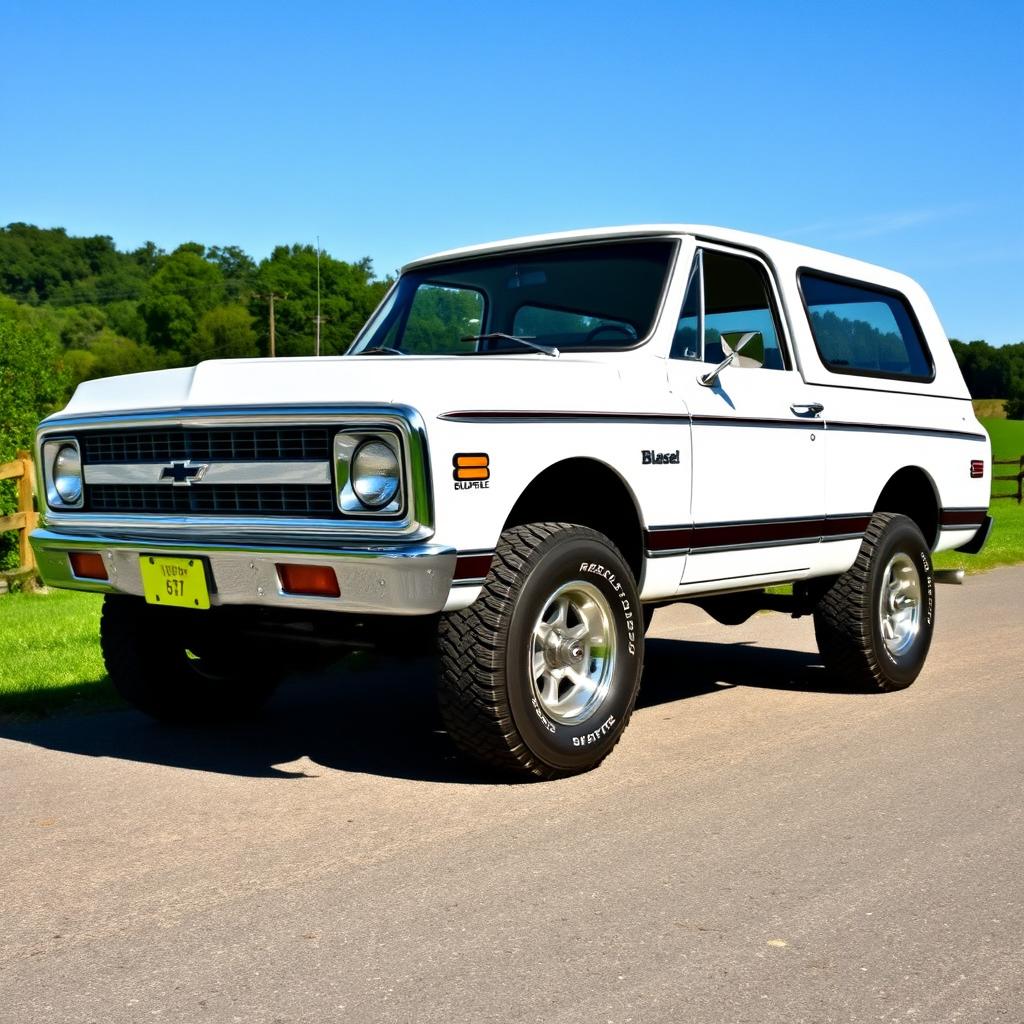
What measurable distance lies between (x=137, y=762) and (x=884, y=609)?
370cm

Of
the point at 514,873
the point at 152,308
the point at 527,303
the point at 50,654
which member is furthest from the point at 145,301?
the point at 514,873

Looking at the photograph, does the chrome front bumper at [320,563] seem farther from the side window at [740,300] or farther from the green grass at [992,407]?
the green grass at [992,407]

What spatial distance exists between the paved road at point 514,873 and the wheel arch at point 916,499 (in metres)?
1.36

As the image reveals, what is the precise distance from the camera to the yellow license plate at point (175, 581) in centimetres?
463

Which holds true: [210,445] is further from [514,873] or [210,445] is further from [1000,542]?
[1000,542]

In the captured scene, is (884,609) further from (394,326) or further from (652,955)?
(652,955)

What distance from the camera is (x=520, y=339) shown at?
17.9 feet

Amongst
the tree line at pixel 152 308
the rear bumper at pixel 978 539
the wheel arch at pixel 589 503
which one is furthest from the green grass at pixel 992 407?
the wheel arch at pixel 589 503

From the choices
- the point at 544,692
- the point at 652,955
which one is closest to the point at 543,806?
the point at 544,692

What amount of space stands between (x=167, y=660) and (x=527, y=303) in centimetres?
224

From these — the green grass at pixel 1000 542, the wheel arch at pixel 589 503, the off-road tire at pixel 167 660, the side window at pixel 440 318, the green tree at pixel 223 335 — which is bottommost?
the green grass at pixel 1000 542

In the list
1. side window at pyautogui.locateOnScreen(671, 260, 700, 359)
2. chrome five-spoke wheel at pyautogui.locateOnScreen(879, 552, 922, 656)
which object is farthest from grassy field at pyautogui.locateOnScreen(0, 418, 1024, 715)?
chrome five-spoke wheel at pyautogui.locateOnScreen(879, 552, 922, 656)

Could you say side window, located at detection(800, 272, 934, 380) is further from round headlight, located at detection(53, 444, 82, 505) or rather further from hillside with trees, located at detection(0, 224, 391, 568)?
hillside with trees, located at detection(0, 224, 391, 568)

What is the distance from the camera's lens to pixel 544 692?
4840 mm
